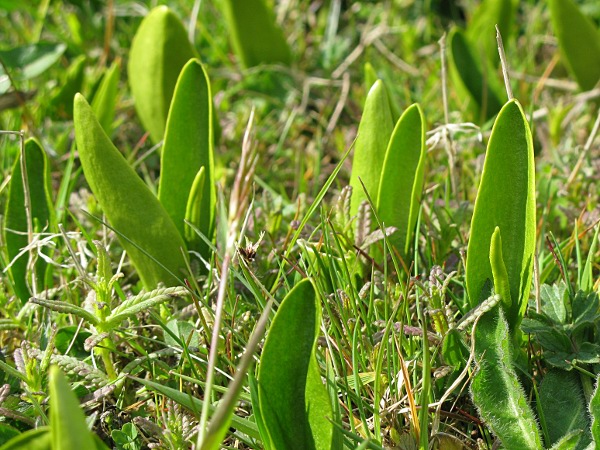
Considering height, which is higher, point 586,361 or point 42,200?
point 42,200

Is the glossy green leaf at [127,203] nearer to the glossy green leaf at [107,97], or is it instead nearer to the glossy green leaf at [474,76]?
the glossy green leaf at [107,97]

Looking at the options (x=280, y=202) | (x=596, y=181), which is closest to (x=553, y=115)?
(x=596, y=181)

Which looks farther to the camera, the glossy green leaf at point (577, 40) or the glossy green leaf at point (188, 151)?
the glossy green leaf at point (577, 40)

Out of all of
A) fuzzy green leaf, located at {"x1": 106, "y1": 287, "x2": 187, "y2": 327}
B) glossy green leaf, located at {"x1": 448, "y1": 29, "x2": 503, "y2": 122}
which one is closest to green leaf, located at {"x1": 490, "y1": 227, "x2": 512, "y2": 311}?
fuzzy green leaf, located at {"x1": 106, "y1": 287, "x2": 187, "y2": 327}

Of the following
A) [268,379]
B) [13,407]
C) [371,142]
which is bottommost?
[13,407]

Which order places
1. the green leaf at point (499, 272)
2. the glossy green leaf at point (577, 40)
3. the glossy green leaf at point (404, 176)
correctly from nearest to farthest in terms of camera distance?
1. the green leaf at point (499, 272)
2. the glossy green leaf at point (404, 176)
3. the glossy green leaf at point (577, 40)

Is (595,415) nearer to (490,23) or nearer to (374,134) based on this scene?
(374,134)

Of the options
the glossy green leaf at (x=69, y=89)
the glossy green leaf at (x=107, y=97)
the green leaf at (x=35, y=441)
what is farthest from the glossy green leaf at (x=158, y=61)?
the green leaf at (x=35, y=441)

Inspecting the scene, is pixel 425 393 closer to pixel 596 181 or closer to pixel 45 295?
pixel 45 295
